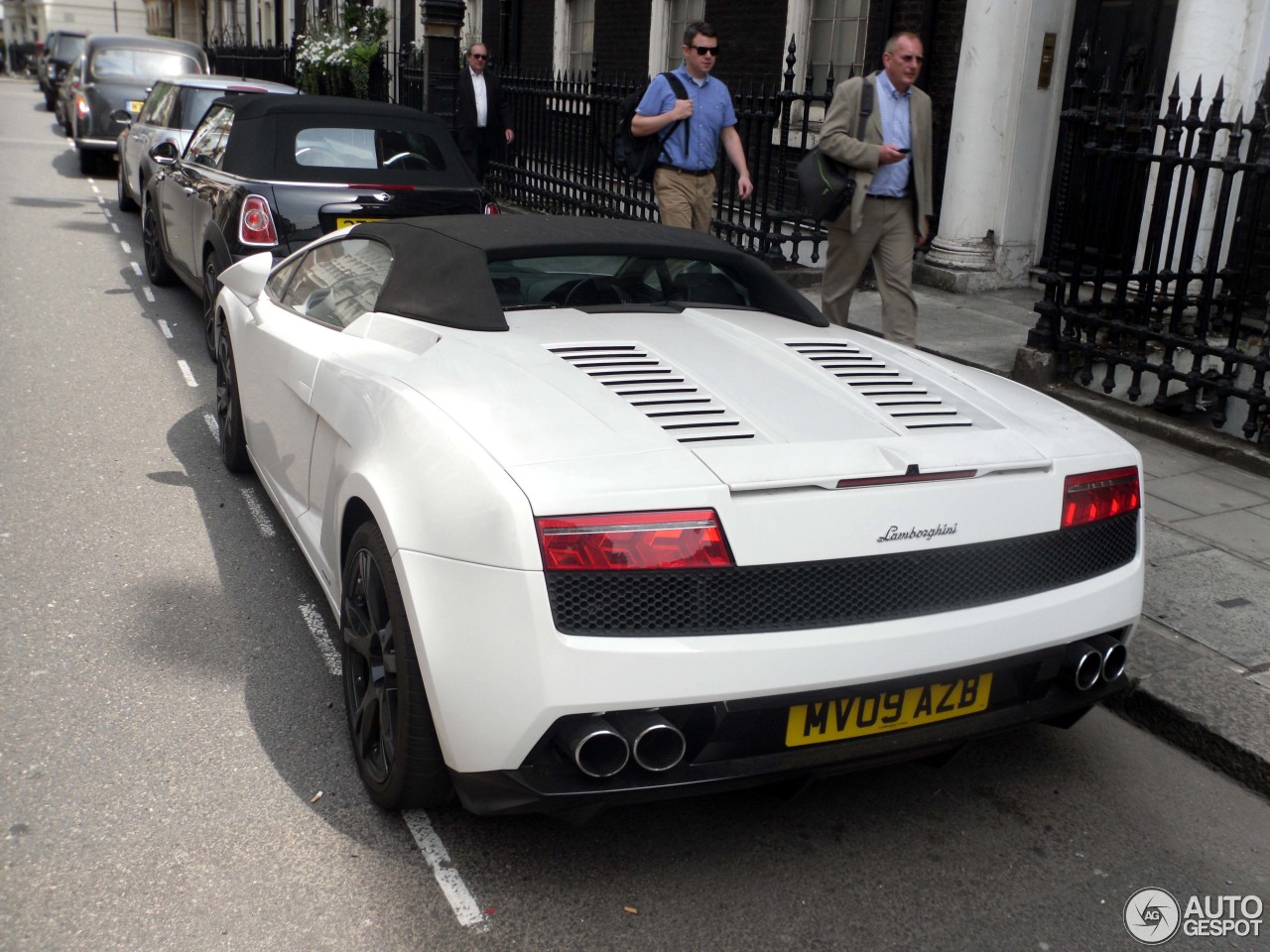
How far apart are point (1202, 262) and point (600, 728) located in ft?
22.4

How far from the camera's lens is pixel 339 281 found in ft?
14.2

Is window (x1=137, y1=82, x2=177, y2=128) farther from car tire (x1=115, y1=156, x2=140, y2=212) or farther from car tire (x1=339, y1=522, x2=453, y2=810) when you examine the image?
car tire (x1=339, y1=522, x2=453, y2=810)

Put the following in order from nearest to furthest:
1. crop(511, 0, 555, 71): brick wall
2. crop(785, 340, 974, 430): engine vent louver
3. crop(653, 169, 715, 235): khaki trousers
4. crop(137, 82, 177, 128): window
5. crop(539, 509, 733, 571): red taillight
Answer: crop(539, 509, 733, 571): red taillight < crop(785, 340, 974, 430): engine vent louver < crop(653, 169, 715, 235): khaki trousers < crop(137, 82, 177, 128): window < crop(511, 0, 555, 71): brick wall

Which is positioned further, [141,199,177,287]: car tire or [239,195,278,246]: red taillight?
[141,199,177,287]: car tire

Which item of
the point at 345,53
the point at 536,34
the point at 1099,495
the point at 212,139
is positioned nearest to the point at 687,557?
the point at 1099,495

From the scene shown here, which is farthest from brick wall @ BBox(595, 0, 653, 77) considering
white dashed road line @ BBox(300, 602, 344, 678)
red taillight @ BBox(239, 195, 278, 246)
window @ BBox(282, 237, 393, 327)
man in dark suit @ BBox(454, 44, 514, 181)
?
white dashed road line @ BBox(300, 602, 344, 678)

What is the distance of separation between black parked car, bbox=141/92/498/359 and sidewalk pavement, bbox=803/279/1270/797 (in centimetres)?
339

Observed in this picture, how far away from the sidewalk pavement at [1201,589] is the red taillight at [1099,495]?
928mm

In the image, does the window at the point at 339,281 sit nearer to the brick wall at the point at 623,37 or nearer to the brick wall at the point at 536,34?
the brick wall at the point at 623,37

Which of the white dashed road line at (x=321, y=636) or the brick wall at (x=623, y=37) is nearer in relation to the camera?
the white dashed road line at (x=321, y=636)

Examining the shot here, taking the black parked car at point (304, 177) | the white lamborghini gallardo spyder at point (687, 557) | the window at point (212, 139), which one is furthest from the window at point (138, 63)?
the white lamborghini gallardo spyder at point (687, 557)

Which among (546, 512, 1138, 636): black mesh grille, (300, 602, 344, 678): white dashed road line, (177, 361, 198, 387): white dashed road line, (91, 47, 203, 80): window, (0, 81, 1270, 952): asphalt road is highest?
(91, 47, 203, 80): window

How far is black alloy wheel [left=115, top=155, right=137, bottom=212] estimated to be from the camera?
1425 cm

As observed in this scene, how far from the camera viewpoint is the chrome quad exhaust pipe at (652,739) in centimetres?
257
